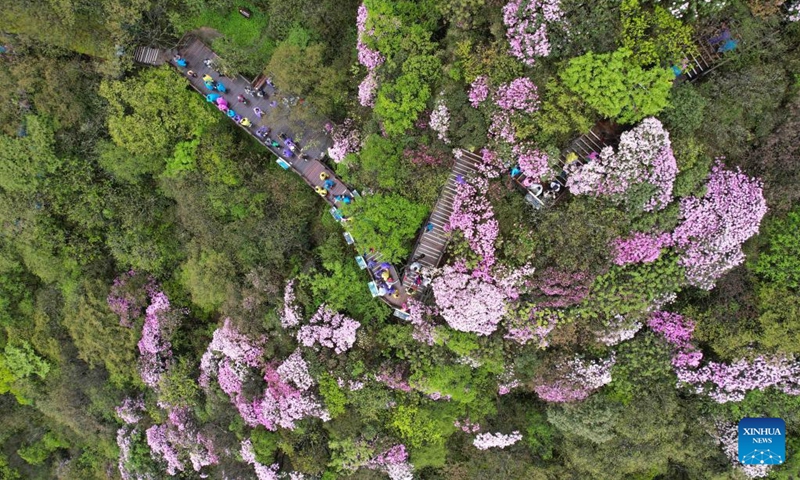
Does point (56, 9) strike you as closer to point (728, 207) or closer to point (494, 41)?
point (494, 41)

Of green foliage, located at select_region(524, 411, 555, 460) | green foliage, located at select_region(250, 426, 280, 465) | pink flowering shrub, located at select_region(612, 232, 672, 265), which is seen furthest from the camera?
green foliage, located at select_region(524, 411, 555, 460)

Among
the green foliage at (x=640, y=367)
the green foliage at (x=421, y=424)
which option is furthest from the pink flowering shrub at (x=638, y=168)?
the green foliage at (x=421, y=424)

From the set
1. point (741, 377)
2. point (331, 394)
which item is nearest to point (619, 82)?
point (741, 377)

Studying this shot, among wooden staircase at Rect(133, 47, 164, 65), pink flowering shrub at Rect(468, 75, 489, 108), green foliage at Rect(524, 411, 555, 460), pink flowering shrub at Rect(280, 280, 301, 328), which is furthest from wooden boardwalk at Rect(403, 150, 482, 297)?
wooden staircase at Rect(133, 47, 164, 65)

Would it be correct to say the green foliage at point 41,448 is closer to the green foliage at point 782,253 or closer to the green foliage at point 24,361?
the green foliage at point 24,361

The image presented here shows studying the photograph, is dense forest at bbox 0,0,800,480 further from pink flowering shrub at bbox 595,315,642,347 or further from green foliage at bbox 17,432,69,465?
green foliage at bbox 17,432,69,465

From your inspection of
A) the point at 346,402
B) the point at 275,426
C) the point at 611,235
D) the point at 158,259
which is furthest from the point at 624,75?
the point at 158,259
